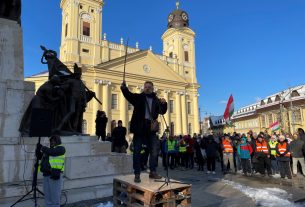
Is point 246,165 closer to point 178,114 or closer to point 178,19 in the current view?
point 178,114

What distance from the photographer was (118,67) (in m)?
46.8

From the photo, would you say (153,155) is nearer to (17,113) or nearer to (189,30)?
(17,113)

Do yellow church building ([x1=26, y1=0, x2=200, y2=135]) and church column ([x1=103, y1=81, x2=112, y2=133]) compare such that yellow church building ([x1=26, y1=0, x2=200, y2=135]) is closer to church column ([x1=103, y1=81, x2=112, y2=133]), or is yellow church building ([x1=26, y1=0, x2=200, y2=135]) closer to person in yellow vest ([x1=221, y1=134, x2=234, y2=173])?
church column ([x1=103, y1=81, x2=112, y2=133])

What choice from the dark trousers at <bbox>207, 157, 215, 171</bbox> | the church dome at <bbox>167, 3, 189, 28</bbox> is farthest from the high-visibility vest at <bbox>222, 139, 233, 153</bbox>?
the church dome at <bbox>167, 3, 189, 28</bbox>

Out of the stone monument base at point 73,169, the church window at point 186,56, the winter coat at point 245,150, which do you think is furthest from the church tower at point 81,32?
the stone monument base at point 73,169

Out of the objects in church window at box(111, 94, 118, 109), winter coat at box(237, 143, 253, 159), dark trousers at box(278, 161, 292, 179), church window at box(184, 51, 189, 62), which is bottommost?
dark trousers at box(278, 161, 292, 179)

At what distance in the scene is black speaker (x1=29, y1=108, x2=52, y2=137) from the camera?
545 cm

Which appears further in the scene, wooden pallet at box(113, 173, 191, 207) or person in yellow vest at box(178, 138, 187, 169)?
person in yellow vest at box(178, 138, 187, 169)

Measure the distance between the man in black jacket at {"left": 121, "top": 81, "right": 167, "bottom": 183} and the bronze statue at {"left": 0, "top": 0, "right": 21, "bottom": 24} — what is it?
15.8 feet

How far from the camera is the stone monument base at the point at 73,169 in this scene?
5719 millimetres

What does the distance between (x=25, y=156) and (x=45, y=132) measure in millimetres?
1101

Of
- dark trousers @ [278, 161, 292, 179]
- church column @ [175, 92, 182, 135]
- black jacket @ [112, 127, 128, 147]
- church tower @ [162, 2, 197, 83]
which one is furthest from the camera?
church tower @ [162, 2, 197, 83]

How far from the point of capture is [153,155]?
4742 mm

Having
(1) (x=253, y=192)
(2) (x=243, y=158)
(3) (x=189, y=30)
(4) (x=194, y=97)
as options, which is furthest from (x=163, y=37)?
(1) (x=253, y=192)
